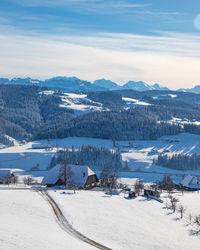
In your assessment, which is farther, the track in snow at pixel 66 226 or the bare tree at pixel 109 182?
the bare tree at pixel 109 182

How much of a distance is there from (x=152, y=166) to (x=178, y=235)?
419ft

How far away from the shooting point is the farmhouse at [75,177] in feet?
260

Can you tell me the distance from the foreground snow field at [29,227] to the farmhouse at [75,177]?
23.0 m

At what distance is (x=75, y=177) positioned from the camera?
81.7 metres

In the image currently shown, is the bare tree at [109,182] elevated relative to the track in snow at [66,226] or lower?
lower

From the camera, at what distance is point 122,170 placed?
169 m

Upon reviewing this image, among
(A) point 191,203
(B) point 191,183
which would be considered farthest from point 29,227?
(B) point 191,183

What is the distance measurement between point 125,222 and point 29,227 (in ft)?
54.4

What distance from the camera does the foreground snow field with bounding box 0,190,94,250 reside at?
31109mm

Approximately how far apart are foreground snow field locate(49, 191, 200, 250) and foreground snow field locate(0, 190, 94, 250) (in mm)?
3467

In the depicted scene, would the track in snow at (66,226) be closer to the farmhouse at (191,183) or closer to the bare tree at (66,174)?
the bare tree at (66,174)

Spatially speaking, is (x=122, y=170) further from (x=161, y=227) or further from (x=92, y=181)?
(x=161, y=227)

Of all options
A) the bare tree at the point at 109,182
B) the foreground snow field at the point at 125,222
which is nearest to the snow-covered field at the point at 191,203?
the foreground snow field at the point at 125,222

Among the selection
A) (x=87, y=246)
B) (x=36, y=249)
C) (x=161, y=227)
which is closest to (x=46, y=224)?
(x=87, y=246)
